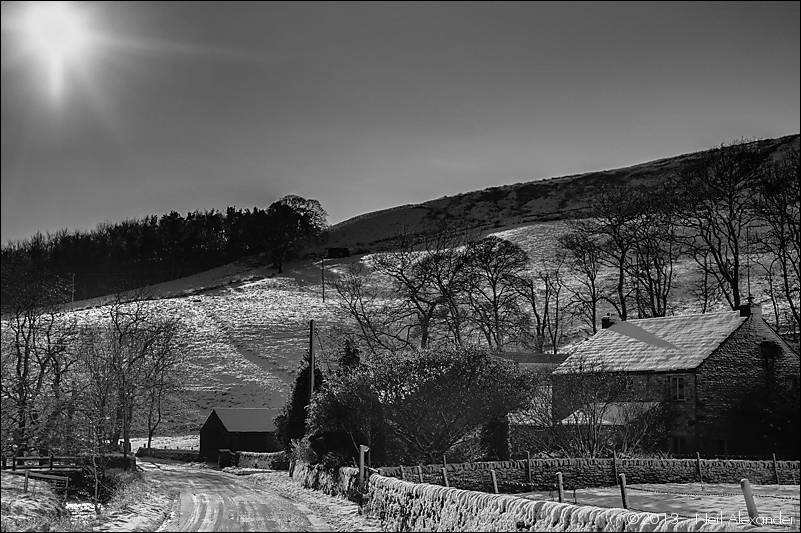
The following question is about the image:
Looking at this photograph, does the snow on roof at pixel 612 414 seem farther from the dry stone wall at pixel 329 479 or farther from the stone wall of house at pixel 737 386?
the dry stone wall at pixel 329 479

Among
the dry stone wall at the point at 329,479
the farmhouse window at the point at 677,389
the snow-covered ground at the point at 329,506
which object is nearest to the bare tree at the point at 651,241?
the farmhouse window at the point at 677,389

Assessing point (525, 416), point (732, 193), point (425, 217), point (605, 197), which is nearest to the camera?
point (525, 416)

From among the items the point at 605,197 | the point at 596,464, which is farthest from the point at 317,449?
the point at 605,197

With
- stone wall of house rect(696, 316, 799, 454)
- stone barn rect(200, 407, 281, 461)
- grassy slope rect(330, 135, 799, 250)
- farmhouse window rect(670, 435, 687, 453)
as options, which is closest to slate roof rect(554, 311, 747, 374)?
stone wall of house rect(696, 316, 799, 454)

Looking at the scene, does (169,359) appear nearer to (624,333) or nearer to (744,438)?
(624,333)

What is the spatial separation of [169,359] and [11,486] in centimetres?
4841

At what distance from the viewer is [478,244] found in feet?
223

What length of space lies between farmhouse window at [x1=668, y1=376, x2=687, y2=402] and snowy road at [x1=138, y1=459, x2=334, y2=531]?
19714mm

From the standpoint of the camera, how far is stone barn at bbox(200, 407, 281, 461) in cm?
5538

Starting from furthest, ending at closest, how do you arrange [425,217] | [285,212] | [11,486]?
1. [425,217]
2. [285,212]
3. [11,486]

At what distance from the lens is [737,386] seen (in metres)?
37.8

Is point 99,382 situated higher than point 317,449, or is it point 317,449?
point 99,382

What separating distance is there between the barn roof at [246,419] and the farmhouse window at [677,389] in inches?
1134

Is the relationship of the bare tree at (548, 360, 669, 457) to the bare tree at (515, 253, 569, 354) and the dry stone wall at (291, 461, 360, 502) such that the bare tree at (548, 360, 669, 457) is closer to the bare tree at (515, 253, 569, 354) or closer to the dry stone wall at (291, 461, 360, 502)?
the dry stone wall at (291, 461, 360, 502)
